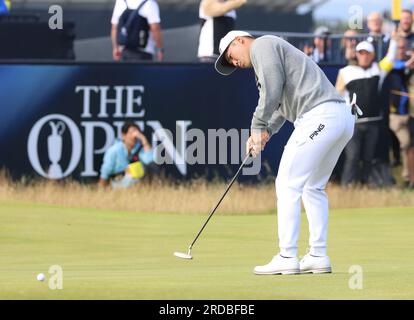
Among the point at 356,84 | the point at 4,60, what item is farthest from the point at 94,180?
the point at 356,84

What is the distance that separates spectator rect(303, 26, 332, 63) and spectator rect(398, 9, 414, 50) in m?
1.10

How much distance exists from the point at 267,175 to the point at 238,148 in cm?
96

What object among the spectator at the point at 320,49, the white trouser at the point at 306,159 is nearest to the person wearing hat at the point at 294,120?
the white trouser at the point at 306,159

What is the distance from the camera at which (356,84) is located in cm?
1827

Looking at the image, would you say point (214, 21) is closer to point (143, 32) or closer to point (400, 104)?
point (143, 32)

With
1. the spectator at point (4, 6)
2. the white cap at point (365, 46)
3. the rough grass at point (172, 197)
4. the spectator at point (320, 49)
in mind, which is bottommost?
the rough grass at point (172, 197)

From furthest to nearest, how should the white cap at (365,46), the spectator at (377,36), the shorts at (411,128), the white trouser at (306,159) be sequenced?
the spectator at (377,36) → the shorts at (411,128) → the white cap at (365,46) → the white trouser at (306,159)

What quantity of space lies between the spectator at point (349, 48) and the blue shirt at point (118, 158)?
2.99m

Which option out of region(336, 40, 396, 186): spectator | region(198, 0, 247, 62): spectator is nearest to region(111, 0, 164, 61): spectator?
region(198, 0, 247, 62): spectator

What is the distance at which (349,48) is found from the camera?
62.0 ft

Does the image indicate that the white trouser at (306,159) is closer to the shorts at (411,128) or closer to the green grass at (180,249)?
the green grass at (180,249)

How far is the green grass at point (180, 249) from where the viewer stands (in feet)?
29.0

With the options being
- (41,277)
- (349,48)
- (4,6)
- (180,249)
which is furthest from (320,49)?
(41,277)
